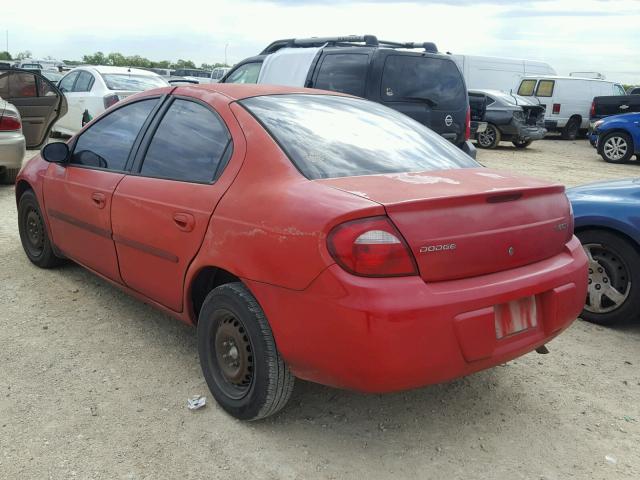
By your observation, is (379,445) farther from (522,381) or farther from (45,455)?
(45,455)

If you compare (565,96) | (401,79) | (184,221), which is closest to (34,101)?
(401,79)

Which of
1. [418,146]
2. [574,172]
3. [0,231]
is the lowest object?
[574,172]

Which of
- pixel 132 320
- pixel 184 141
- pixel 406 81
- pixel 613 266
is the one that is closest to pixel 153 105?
pixel 184 141

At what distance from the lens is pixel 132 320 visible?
4055 millimetres

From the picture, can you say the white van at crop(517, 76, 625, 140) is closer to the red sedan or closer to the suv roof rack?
the suv roof rack

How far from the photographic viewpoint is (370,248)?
234 centimetres

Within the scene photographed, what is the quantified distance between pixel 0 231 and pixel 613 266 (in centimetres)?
553

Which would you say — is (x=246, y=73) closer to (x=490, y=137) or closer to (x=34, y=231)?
(x=34, y=231)

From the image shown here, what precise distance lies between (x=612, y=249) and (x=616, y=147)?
40.1 feet

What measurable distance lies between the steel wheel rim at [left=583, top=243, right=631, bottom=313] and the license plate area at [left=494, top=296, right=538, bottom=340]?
168 centimetres

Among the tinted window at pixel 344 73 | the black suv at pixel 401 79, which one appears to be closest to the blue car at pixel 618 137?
the black suv at pixel 401 79

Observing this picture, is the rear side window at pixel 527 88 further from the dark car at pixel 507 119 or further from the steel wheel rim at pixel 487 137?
the steel wheel rim at pixel 487 137

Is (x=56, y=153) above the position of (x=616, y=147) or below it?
above

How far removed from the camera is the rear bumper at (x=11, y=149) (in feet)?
25.3
